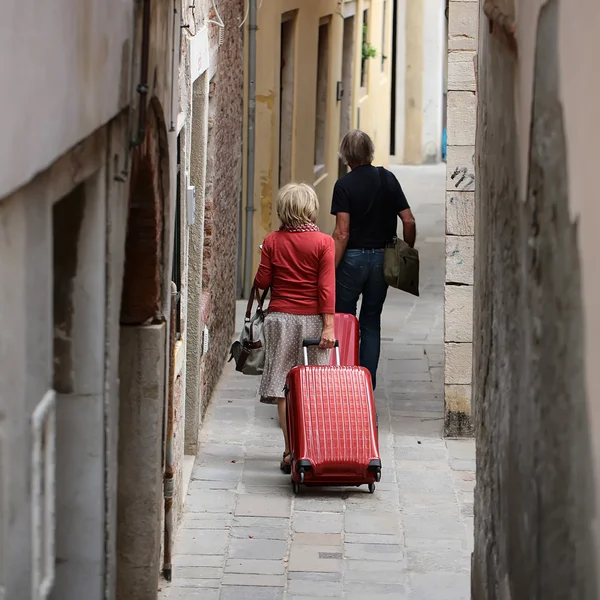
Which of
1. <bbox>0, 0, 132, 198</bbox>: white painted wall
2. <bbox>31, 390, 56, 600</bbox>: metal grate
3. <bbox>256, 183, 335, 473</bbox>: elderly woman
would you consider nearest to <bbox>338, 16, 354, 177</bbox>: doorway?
<bbox>256, 183, 335, 473</bbox>: elderly woman

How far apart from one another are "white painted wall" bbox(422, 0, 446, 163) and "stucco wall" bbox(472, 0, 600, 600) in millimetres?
21303

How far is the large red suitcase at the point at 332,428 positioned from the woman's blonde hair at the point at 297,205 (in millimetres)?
779

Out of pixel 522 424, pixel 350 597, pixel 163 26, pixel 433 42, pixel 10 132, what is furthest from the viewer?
pixel 433 42

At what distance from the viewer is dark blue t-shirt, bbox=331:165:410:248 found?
8.29m

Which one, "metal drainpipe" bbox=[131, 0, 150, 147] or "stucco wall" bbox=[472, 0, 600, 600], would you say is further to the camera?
"metal drainpipe" bbox=[131, 0, 150, 147]

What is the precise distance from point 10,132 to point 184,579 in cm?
369

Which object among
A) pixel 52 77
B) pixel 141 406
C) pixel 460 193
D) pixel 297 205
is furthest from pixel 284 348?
pixel 52 77

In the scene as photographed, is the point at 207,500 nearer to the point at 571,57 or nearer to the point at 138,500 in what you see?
the point at 138,500

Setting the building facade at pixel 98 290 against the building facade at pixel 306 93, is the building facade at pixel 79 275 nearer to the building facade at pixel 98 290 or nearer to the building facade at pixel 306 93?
the building facade at pixel 98 290

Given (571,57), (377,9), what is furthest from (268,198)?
(377,9)

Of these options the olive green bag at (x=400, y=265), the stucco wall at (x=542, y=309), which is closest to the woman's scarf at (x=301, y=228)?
the olive green bag at (x=400, y=265)

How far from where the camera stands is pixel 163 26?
5.45 metres

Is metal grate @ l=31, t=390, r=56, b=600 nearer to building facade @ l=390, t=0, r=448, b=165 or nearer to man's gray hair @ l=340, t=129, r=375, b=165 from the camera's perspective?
man's gray hair @ l=340, t=129, r=375, b=165

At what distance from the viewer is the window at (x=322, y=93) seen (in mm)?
16516
